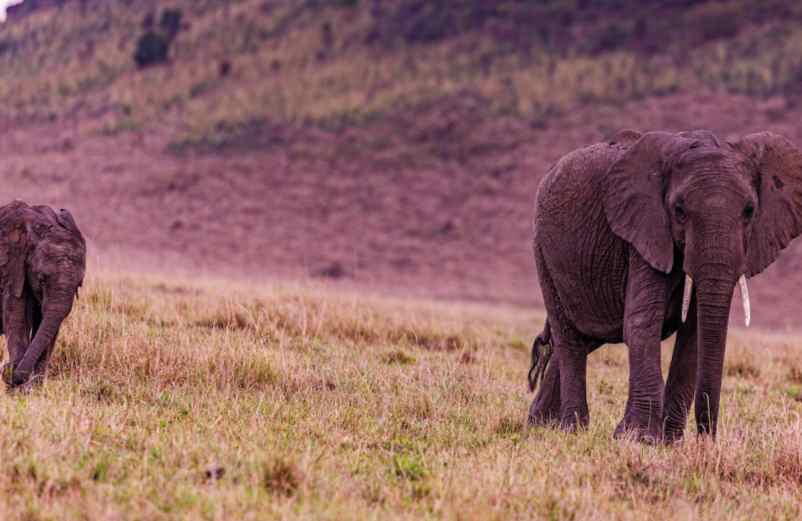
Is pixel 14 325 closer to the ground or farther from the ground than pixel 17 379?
farther from the ground

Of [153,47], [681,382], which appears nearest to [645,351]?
[681,382]

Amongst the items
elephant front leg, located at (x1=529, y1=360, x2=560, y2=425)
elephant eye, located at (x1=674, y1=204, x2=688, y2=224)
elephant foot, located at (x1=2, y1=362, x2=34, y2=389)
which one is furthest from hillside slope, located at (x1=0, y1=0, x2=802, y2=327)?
elephant foot, located at (x1=2, y1=362, x2=34, y2=389)

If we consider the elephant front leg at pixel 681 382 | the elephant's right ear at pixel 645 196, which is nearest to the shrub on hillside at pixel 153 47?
the elephant's right ear at pixel 645 196

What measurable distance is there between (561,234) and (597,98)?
27.1 m

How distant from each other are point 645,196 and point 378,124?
94.8 feet

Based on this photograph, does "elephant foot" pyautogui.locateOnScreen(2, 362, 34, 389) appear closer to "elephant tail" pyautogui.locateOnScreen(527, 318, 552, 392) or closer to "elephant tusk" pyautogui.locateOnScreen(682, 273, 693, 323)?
"elephant tail" pyautogui.locateOnScreen(527, 318, 552, 392)

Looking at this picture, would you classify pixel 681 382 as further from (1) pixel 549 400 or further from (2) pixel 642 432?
(1) pixel 549 400

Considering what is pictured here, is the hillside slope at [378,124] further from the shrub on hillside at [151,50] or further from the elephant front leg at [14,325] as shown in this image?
the elephant front leg at [14,325]

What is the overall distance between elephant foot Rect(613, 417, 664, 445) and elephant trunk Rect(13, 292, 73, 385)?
3909 millimetres

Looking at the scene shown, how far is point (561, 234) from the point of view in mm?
7113

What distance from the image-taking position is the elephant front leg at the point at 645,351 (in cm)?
617

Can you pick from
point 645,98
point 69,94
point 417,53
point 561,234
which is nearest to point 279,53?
point 417,53

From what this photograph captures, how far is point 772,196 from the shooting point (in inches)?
247

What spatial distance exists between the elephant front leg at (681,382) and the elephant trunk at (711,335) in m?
0.50
